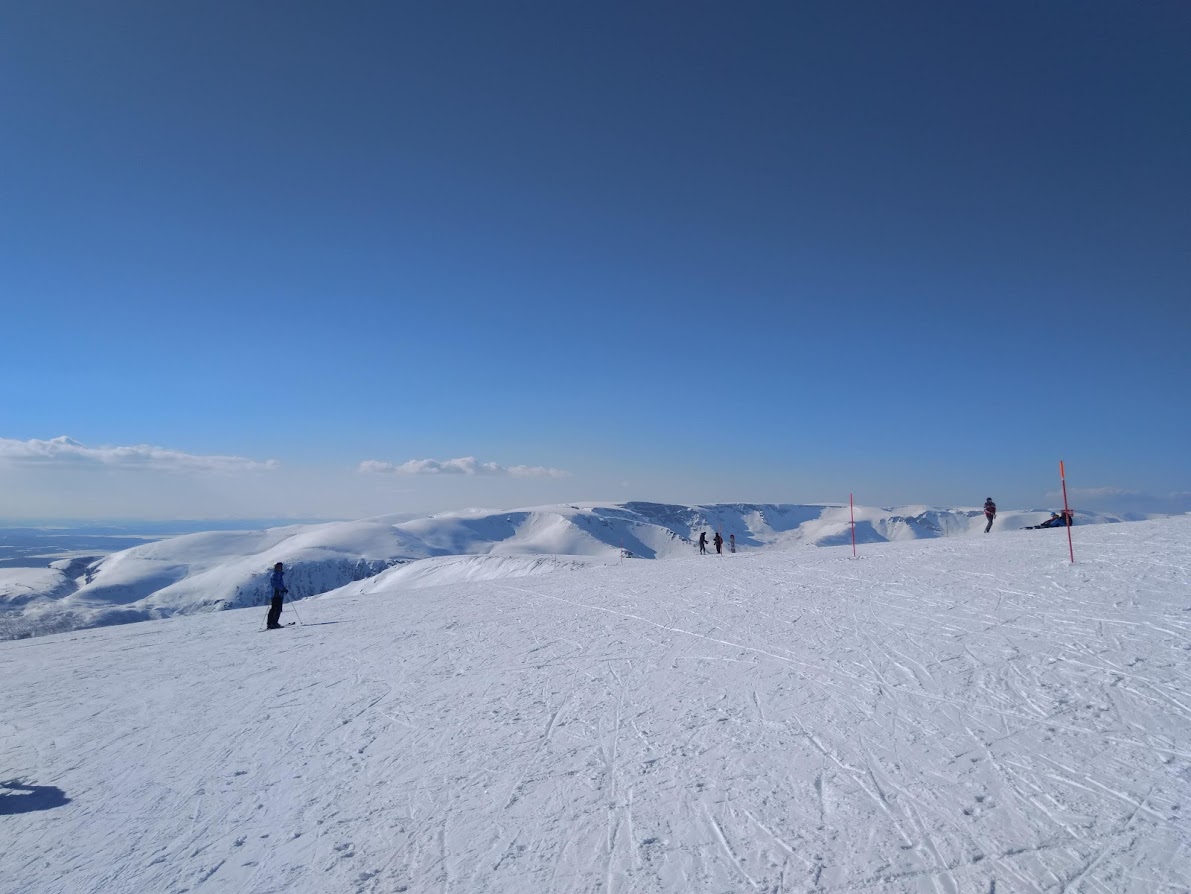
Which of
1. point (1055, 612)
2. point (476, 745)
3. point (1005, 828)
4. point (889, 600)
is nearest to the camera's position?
point (1005, 828)

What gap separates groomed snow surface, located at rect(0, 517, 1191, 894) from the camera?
5.46m

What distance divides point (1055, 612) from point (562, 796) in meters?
11.5

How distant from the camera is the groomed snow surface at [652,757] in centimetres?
546

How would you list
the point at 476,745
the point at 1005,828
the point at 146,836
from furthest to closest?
1. the point at 476,745
2. the point at 146,836
3. the point at 1005,828

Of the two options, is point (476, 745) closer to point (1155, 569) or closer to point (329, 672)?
point (329, 672)

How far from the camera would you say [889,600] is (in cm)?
1530

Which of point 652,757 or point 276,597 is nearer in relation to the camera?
point 652,757

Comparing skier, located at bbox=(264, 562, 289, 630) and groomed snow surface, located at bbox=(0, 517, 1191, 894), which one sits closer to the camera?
groomed snow surface, located at bbox=(0, 517, 1191, 894)

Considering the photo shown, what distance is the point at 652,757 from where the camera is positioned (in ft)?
24.4

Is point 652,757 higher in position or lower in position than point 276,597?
lower

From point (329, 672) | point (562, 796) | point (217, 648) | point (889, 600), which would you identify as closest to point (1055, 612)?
point (889, 600)

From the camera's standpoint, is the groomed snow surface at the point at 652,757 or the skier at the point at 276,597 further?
the skier at the point at 276,597

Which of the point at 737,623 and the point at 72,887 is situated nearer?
the point at 72,887

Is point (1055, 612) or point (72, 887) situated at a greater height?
point (1055, 612)
